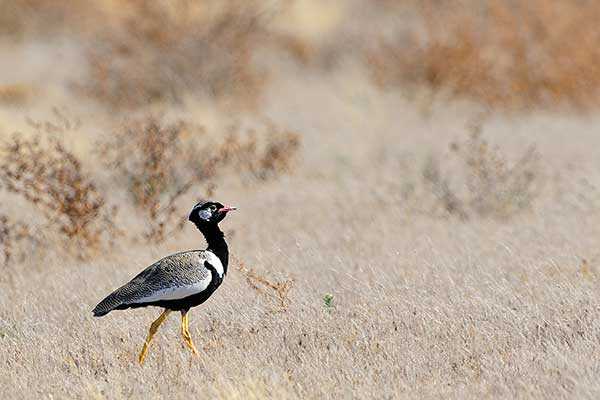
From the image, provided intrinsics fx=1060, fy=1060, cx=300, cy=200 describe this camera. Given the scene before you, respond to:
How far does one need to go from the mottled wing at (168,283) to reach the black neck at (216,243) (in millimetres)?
153

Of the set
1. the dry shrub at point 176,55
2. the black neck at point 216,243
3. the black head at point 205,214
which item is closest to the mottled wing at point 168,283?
the black neck at point 216,243

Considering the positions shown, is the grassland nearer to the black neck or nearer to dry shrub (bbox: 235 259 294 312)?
dry shrub (bbox: 235 259 294 312)

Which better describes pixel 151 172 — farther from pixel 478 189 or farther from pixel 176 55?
pixel 176 55

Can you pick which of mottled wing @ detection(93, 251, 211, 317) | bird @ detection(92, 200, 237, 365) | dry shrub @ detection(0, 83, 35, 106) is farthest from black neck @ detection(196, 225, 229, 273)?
dry shrub @ detection(0, 83, 35, 106)

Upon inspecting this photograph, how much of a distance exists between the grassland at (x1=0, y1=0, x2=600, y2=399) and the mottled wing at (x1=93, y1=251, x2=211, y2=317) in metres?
0.39

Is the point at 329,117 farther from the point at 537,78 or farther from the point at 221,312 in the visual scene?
the point at 221,312

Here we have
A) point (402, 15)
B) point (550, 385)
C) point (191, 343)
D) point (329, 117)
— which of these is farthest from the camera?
point (402, 15)

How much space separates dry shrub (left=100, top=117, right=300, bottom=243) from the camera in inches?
399

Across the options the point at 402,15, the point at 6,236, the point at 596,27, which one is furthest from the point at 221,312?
the point at 402,15

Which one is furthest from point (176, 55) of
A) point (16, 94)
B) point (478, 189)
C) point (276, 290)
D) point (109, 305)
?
point (109, 305)

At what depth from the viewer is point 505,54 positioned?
17.8 metres

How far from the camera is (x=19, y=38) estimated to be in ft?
86.0

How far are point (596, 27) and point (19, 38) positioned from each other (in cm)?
1468

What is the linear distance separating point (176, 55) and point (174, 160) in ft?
20.0
